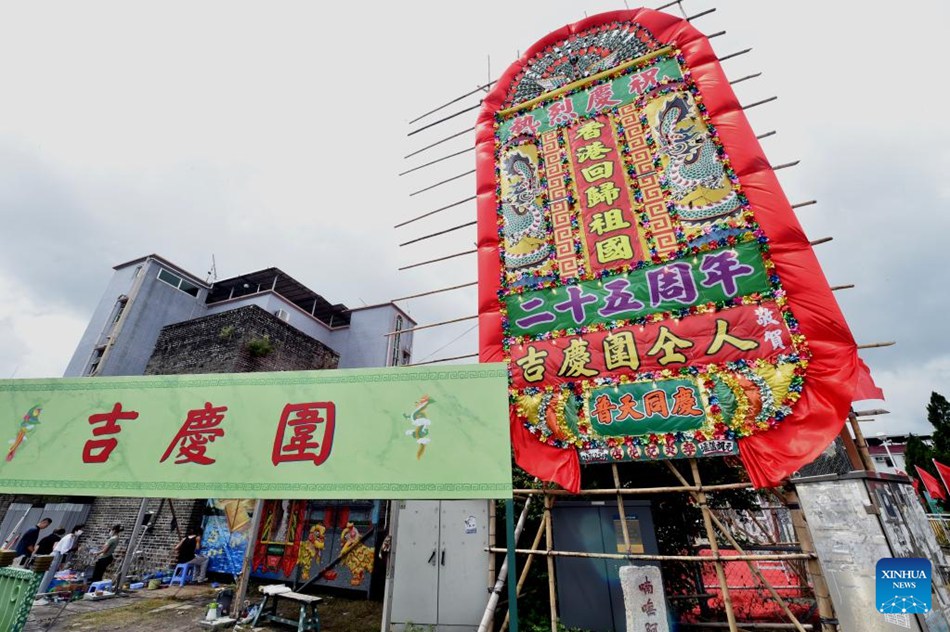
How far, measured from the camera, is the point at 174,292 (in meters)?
17.4

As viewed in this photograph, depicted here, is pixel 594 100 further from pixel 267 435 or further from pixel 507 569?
pixel 507 569

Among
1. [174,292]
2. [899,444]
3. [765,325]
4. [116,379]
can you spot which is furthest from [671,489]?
[899,444]

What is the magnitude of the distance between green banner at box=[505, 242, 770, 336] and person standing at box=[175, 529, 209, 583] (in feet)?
33.4

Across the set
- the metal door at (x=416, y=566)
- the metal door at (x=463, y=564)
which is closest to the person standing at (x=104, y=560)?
the metal door at (x=416, y=566)

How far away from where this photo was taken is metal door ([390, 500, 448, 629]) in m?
7.17

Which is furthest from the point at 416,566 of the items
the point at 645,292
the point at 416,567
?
the point at 645,292

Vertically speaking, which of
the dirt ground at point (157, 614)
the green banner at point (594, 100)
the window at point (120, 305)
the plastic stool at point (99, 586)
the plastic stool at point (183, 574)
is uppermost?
the green banner at point (594, 100)

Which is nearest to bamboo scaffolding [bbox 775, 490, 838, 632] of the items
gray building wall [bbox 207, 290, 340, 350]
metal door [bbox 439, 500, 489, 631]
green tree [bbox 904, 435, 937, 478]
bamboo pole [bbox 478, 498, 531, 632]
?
bamboo pole [bbox 478, 498, 531, 632]

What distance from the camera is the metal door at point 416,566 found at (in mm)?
7168

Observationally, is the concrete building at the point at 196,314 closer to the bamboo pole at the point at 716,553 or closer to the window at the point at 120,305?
the window at the point at 120,305

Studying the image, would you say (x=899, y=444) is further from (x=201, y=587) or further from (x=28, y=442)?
(x=28, y=442)

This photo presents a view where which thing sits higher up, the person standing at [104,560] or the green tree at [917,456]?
the green tree at [917,456]

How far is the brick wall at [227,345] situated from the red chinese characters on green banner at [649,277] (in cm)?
979

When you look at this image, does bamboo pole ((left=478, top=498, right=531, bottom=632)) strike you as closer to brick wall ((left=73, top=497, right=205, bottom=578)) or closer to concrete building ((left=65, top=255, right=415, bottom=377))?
concrete building ((left=65, top=255, right=415, bottom=377))
